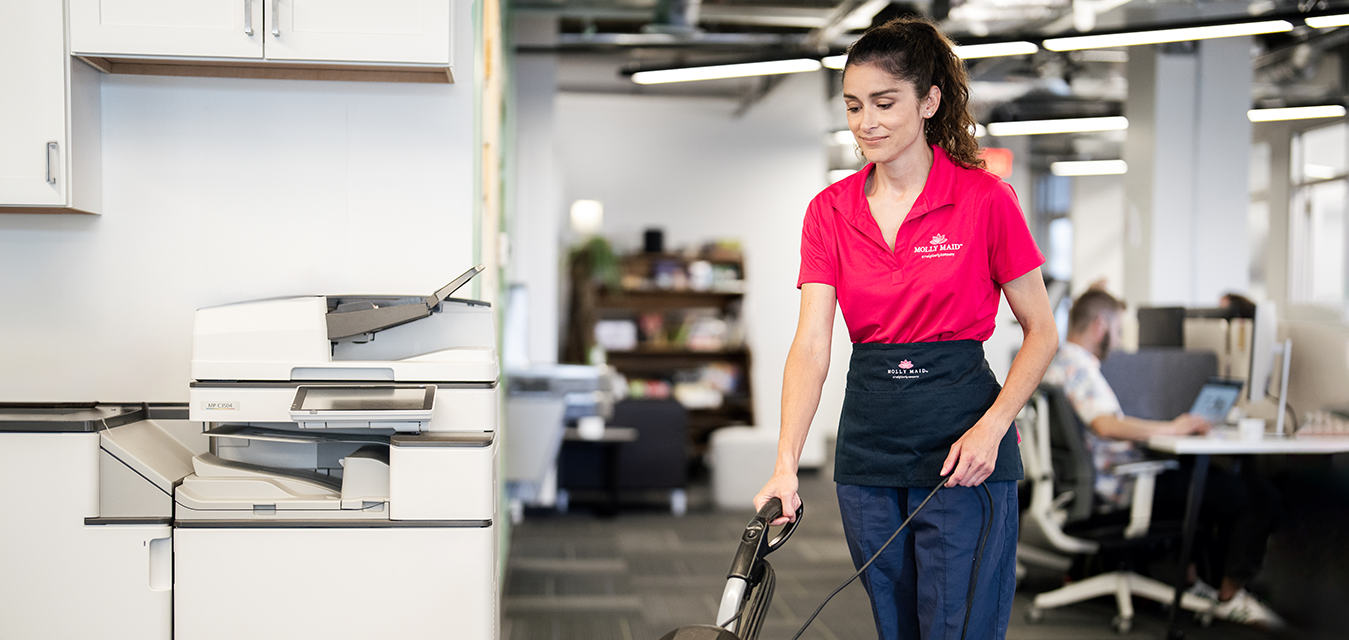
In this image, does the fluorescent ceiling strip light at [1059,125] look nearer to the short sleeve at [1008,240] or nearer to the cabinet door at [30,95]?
the short sleeve at [1008,240]

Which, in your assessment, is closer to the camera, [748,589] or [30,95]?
[748,589]

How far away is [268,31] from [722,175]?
19.2 feet

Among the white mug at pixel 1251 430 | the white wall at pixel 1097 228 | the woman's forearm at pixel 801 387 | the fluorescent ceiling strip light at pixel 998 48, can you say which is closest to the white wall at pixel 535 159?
the fluorescent ceiling strip light at pixel 998 48


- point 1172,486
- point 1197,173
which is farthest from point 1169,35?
point 1172,486

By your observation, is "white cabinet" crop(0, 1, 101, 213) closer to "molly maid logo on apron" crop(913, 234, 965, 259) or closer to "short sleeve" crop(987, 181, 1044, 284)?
"molly maid logo on apron" crop(913, 234, 965, 259)

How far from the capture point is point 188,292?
2684mm

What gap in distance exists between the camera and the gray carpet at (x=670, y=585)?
3.54 metres

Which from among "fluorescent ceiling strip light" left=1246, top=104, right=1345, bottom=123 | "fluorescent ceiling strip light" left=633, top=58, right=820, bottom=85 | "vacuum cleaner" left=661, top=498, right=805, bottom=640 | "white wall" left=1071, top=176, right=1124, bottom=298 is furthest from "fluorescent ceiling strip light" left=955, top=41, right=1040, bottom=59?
"white wall" left=1071, top=176, right=1124, bottom=298

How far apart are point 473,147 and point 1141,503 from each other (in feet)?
9.26

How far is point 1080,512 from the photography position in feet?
11.9

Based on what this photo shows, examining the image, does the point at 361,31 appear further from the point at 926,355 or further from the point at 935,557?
the point at 935,557

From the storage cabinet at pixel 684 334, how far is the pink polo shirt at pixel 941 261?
5935 mm

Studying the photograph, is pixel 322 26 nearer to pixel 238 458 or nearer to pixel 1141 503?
pixel 238 458

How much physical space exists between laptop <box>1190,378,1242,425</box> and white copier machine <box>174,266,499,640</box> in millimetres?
3187
